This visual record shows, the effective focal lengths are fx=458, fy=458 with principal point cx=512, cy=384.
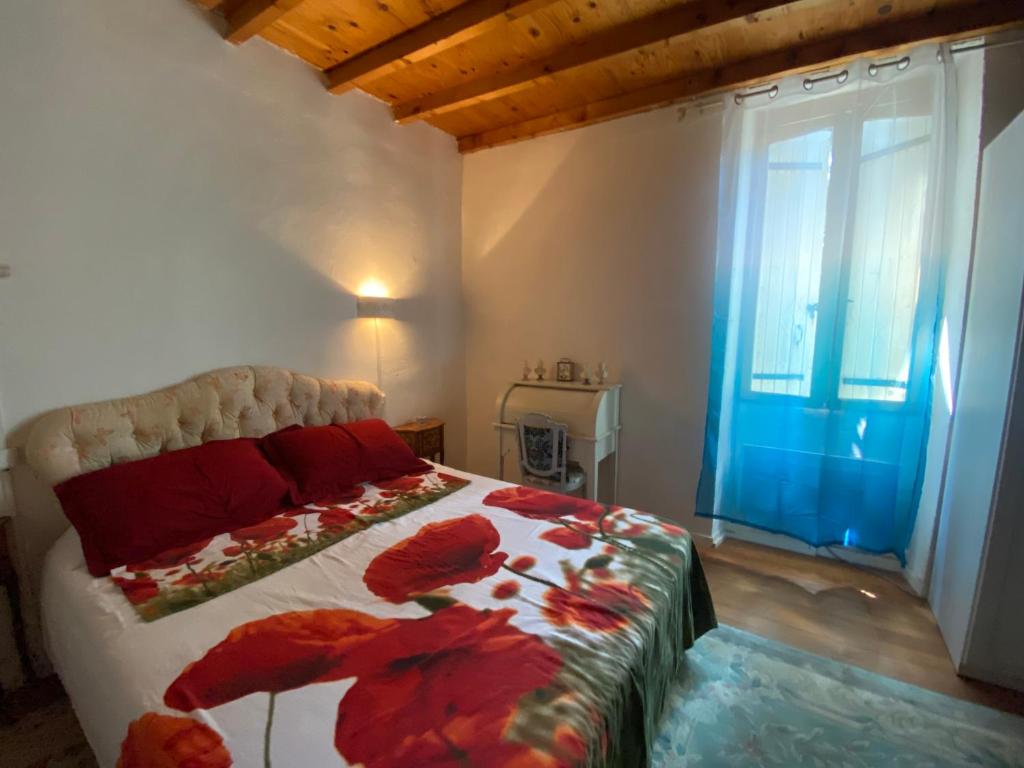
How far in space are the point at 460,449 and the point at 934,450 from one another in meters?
2.93

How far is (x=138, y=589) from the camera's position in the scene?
1.35 m

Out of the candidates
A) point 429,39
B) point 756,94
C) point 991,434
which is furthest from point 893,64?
point 429,39

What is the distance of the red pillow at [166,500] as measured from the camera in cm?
152

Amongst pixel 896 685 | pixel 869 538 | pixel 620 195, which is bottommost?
pixel 896 685

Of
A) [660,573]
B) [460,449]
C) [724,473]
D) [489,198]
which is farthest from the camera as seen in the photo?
[460,449]

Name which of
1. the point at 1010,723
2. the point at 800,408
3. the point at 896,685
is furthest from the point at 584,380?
the point at 1010,723

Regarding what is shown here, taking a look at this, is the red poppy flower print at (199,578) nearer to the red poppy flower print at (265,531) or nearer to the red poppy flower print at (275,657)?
the red poppy flower print at (265,531)

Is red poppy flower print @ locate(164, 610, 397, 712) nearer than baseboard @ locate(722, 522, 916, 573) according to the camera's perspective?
Yes

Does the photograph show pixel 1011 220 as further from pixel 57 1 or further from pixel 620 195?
pixel 57 1

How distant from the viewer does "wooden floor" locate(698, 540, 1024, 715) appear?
5.96 ft

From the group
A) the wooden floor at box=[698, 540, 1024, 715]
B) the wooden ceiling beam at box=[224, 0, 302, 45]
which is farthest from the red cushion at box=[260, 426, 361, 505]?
the wooden floor at box=[698, 540, 1024, 715]

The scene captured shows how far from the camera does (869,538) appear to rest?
7.71 feet

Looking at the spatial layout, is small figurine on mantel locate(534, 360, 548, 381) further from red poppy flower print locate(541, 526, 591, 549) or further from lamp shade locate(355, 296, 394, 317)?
red poppy flower print locate(541, 526, 591, 549)

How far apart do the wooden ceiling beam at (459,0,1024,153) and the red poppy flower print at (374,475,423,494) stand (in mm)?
2469
